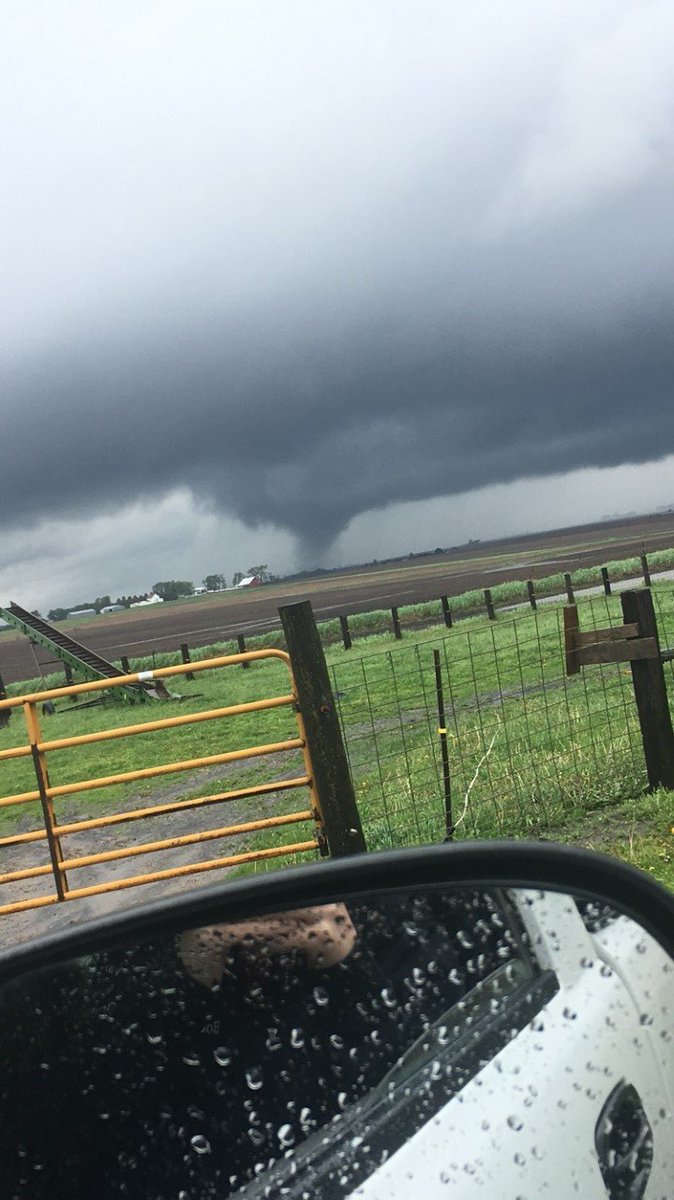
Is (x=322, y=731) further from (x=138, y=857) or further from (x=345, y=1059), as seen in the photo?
(x=345, y=1059)

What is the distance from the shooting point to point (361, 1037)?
2.92 feet

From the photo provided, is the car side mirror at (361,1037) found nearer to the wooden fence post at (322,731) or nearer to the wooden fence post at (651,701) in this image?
the wooden fence post at (322,731)

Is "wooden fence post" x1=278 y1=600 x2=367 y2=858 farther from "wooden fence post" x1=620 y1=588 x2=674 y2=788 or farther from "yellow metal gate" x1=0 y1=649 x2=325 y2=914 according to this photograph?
"wooden fence post" x1=620 y1=588 x2=674 y2=788

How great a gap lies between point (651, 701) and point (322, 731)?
1812 mm

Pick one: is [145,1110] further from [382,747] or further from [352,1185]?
[382,747]

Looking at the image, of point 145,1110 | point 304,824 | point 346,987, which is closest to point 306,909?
point 346,987

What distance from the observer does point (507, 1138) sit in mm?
827

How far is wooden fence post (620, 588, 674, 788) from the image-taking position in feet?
19.8

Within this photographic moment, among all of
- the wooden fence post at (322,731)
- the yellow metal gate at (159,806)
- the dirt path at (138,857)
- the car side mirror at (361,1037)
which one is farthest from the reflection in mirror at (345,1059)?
the dirt path at (138,857)

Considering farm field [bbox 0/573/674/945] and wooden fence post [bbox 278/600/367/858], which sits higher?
wooden fence post [bbox 278/600/367/858]

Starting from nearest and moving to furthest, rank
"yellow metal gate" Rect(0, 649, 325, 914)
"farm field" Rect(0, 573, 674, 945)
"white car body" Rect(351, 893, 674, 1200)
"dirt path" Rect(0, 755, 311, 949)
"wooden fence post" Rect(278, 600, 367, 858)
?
1. "white car body" Rect(351, 893, 674, 1200)
2. "wooden fence post" Rect(278, 600, 367, 858)
3. "farm field" Rect(0, 573, 674, 945)
4. "yellow metal gate" Rect(0, 649, 325, 914)
5. "dirt path" Rect(0, 755, 311, 949)

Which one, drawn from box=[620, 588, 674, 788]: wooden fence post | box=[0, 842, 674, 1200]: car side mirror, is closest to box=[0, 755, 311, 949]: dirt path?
box=[620, 588, 674, 788]: wooden fence post

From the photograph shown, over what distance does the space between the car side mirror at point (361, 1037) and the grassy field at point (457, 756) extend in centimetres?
382

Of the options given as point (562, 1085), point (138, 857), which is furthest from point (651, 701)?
point (562, 1085)
